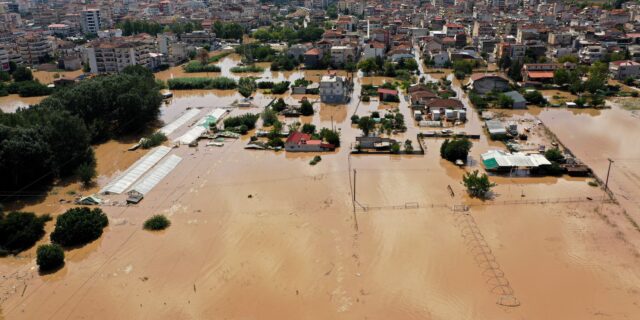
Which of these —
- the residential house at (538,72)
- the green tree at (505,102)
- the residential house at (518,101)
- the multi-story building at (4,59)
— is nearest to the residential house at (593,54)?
the residential house at (538,72)

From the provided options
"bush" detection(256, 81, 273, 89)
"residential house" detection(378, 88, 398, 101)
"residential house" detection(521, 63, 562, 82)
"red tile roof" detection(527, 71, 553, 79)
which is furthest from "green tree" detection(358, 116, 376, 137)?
"red tile roof" detection(527, 71, 553, 79)

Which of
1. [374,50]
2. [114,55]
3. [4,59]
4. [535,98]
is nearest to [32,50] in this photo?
[4,59]

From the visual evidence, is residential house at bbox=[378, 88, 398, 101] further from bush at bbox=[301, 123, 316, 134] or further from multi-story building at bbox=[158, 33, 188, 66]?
multi-story building at bbox=[158, 33, 188, 66]

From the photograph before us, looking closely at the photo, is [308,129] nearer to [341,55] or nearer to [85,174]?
[85,174]

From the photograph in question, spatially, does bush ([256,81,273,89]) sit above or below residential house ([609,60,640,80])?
below

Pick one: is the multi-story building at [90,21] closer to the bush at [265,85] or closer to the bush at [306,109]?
the bush at [265,85]
